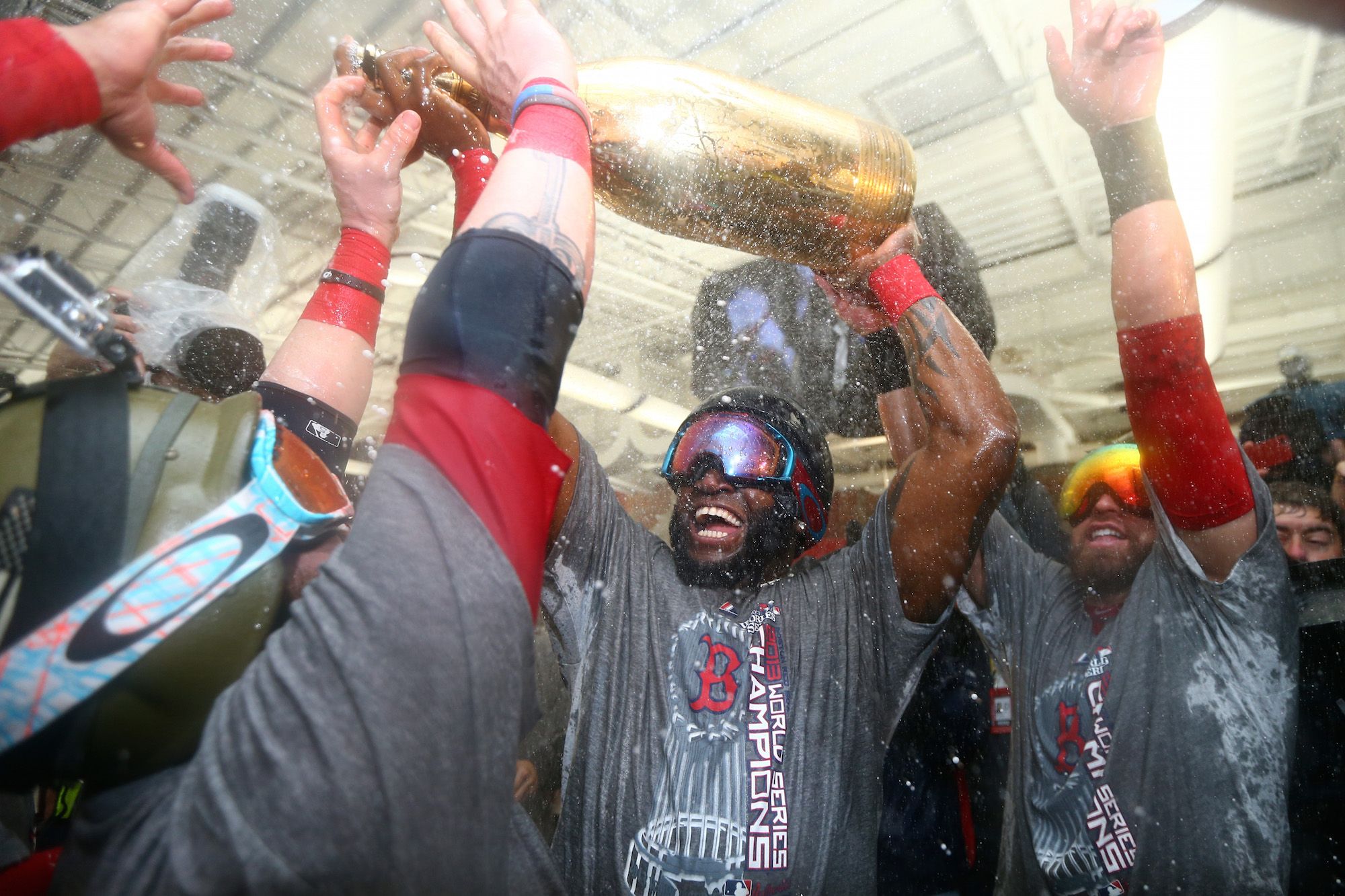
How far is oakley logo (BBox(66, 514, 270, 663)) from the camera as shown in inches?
25.3

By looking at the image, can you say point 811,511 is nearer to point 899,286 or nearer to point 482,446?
point 899,286

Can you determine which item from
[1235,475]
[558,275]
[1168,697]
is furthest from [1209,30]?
[558,275]

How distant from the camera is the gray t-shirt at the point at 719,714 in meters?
1.67

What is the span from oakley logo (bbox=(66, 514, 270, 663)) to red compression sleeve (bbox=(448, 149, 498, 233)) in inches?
33.9

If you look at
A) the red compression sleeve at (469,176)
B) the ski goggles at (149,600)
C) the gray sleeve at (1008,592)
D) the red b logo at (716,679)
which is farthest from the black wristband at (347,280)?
the gray sleeve at (1008,592)

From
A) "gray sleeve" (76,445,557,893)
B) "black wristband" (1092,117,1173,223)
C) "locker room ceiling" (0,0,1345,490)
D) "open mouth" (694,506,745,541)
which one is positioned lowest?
"gray sleeve" (76,445,557,893)

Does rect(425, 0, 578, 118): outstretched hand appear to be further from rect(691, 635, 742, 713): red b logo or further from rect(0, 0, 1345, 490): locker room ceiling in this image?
rect(0, 0, 1345, 490): locker room ceiling

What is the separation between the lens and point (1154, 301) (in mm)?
1723

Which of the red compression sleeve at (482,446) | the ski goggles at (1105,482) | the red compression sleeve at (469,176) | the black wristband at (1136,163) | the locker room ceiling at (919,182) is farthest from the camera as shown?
the locker room ceiling at (919,182)

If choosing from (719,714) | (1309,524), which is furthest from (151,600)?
(1309,524)

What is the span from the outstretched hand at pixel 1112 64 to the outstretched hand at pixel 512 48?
5.51 ft

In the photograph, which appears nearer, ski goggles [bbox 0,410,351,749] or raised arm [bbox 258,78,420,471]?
ski goggles [bbox 0,410,351,749]

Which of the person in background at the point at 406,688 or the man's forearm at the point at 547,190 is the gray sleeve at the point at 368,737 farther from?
the man's forearm at the point at 547,190

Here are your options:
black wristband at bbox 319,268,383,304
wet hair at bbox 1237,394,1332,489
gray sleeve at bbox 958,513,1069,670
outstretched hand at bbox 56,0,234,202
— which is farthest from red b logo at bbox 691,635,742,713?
wet hair at bbox 1237,394,1332,489
